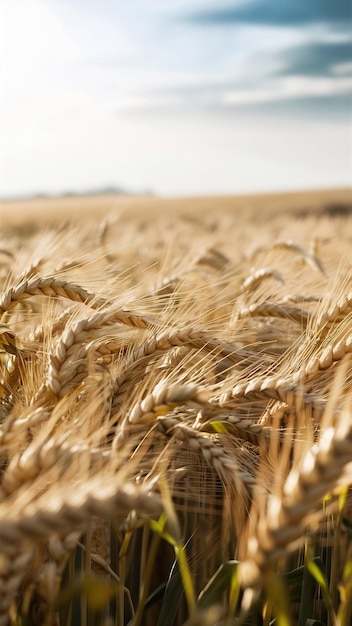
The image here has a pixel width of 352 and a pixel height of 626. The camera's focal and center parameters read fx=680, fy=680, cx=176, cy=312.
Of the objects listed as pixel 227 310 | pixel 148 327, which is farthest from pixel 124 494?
pixel 227 310

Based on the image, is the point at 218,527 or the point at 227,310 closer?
the point at 218,527

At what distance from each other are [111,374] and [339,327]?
628 millimetres

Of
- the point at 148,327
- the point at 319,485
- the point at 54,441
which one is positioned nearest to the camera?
the point at 319,485

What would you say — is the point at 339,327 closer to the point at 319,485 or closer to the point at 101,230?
the point at 319,485

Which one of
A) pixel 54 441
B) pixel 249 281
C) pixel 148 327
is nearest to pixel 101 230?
pixel 249 281

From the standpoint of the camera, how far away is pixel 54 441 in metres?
1.18

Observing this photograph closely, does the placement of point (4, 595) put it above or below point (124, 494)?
below

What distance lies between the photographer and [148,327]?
1975 millimetres

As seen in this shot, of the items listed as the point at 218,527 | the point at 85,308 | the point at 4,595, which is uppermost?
the point at 85,308

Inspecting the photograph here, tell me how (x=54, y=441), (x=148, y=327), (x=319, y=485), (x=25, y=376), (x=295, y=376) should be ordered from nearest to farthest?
(x=319, y=485) → (x=54, y=441) → (x=295, y=376) → (x=25, y=376) → (x=148, y=327)

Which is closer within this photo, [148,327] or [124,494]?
[124,494]

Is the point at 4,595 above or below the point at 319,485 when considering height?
below

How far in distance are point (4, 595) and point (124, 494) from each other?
25cm

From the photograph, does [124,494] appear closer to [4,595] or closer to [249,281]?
[4,595]
